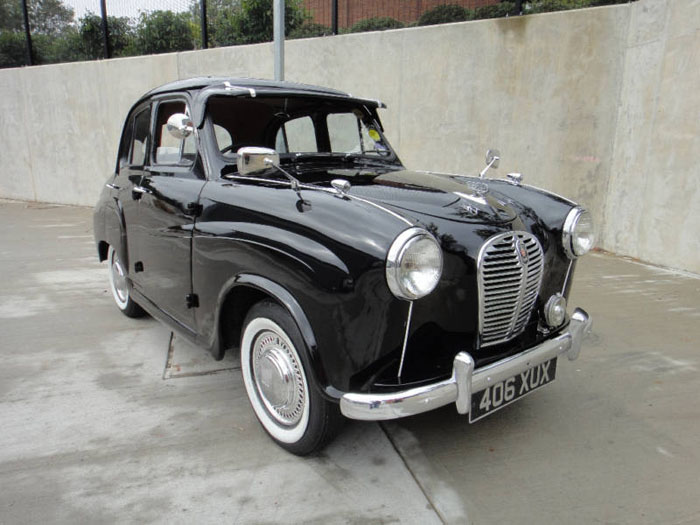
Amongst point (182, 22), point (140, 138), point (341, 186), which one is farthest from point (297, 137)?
point (182, 22)

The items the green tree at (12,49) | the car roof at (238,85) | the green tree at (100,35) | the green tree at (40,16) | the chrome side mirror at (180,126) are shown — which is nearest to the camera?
the chrome side mirror at (180,126)

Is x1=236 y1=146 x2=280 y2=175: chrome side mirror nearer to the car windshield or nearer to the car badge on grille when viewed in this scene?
the car windshield

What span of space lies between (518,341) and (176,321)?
203 centimetres

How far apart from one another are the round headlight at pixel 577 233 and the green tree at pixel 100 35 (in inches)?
475

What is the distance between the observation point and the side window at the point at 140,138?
376 centimetres

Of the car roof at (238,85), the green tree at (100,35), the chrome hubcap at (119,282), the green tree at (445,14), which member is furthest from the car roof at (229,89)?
the green tree at (100,35)

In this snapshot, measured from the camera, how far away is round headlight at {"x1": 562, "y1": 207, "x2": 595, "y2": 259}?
278cm

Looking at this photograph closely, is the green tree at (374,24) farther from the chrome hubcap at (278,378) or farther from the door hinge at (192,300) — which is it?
the chrome hubcap at (278,378)

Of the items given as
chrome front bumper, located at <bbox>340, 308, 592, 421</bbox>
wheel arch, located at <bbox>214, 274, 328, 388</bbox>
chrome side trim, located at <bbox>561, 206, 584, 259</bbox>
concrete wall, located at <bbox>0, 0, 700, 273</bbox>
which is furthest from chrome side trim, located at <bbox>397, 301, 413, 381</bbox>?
concrete wall, located at <bbox>0, 0, 700, 273</bbox>

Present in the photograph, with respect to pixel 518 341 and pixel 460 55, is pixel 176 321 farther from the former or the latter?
pixel 460 55

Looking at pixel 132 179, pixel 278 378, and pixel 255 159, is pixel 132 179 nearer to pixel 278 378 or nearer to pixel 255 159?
pixel 255 159

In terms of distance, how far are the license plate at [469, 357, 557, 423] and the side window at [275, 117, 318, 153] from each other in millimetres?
1896

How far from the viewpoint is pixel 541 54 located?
6863 millimetres

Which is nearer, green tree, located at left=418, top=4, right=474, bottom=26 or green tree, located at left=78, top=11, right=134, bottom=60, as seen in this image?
green tree, located at left=418, top=4, right=474, bottom=26
